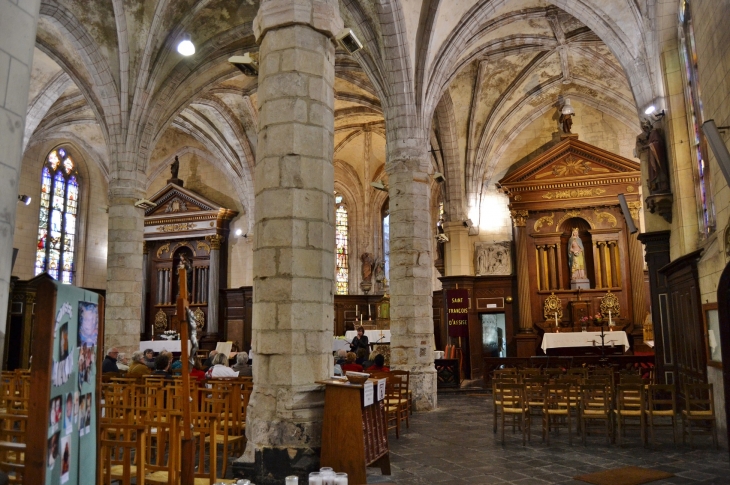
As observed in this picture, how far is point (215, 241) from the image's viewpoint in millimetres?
21734

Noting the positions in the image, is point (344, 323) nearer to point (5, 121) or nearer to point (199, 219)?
point (199, 219)

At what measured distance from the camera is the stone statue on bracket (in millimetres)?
19203

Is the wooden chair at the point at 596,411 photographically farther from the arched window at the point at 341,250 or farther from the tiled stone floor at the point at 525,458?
the arched window at the point at 341,250

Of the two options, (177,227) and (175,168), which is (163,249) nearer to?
(177,227)

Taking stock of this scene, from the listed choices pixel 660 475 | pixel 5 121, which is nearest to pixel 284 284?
pixel 5 121

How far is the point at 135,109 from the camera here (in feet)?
45.5

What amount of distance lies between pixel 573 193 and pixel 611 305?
3.63 metres

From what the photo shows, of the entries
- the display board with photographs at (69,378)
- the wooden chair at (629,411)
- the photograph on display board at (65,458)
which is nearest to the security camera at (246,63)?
the display board with photographs at (69,378)

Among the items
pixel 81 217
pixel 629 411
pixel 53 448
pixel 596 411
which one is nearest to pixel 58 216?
pixel 81 217

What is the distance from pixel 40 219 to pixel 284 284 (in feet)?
56.7

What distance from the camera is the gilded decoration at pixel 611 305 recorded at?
17.7 metres

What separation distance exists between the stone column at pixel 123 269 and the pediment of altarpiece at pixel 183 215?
8.08 meters

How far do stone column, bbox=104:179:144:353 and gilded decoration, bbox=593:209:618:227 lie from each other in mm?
13323

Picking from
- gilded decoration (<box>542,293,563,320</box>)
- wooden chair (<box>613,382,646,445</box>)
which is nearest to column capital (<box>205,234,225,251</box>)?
gilded decoration (<box>542,293,563,320</box>)
